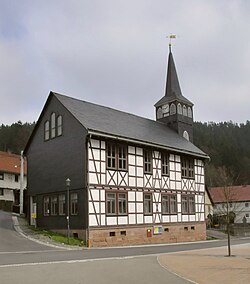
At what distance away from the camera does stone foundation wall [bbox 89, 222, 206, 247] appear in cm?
3012

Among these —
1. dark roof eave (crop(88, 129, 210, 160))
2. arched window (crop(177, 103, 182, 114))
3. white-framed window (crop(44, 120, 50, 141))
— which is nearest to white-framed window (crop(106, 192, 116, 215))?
dark roof eave (crop(88, 129, 210, 160))

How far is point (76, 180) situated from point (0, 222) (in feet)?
31.8

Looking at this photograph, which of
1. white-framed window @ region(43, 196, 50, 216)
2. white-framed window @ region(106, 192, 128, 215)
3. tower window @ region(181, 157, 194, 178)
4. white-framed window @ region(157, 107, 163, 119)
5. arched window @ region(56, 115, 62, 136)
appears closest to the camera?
white-framed window @ region(106, 192, 128, 215)

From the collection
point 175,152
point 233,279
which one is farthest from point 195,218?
point 233,279

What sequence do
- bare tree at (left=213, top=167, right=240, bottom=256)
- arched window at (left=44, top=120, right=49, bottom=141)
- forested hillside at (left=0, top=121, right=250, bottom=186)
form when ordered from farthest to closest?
1. forested hillside at (left=0, top=121, right=250, bottom=186)
2. arched window at (left=44, top=120, right=49, bottom=141)
3. bare tree at (left=213, top=167, right=240, bottom=256)

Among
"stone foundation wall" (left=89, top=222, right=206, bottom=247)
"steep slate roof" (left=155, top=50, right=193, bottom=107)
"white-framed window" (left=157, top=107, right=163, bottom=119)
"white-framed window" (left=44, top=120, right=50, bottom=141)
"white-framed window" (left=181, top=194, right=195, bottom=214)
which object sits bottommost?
"stone foundation wall" (left=89, top=222, right=206, bottom=247)

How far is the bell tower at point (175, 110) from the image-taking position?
46.0m

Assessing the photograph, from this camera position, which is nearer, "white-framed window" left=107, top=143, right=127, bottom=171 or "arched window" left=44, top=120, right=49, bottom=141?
"white-framed window" left=107, top=143, right=127, bottom=171

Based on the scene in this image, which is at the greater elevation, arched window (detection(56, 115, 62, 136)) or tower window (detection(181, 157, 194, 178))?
arched window (detection(56, 115, 62, 136))

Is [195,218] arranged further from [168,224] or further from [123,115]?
[123,115]

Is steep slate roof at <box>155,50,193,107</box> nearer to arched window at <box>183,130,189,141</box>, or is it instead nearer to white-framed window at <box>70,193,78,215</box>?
arched window at <box>183,130,189,141</box>

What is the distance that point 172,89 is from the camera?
158ft

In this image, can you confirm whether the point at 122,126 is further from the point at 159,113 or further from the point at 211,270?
the point at 211,270

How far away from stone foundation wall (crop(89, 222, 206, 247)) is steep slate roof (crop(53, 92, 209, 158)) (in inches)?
263
